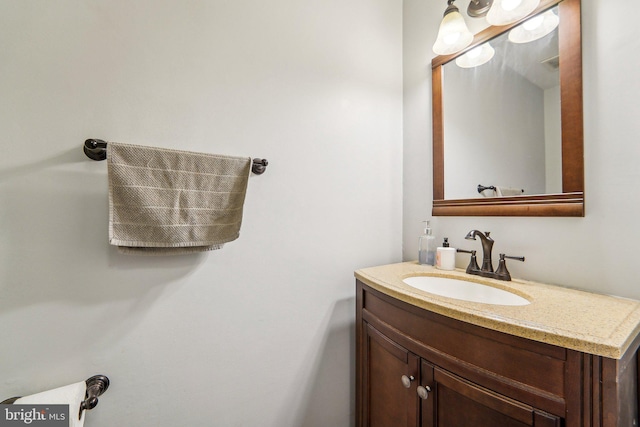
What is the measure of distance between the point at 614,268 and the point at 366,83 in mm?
1175

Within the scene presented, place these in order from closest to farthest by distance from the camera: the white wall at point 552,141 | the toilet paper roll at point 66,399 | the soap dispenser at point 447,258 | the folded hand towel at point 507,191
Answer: the toilet paper roll at point 66,399
the white wall at point 552,141
the folded hand towel at point 507,191
the soap dispenser at point 447,258

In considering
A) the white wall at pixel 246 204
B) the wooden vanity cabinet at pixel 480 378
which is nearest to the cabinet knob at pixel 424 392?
the wooden vanity cabinet at pixel 480 378

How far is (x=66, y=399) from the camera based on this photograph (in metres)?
0.63

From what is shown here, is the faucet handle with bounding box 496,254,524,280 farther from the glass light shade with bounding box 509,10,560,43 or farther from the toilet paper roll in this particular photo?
the toilet paper roll

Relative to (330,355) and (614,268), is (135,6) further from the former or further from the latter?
(614,268)

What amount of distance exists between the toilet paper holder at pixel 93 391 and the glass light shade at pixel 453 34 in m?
1.74

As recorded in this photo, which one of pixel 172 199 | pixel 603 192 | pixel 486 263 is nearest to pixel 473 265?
pixel 486 263

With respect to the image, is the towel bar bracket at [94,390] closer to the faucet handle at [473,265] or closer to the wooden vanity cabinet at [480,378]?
the wooden vanity cabinet at [480,378]

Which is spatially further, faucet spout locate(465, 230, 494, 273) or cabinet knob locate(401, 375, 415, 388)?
faucet spout locate(465, 230, 494, 273)

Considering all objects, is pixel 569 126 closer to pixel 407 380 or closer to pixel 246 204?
pixel 407 380

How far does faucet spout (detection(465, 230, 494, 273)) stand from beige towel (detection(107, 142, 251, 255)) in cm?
88

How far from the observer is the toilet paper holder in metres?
0.66

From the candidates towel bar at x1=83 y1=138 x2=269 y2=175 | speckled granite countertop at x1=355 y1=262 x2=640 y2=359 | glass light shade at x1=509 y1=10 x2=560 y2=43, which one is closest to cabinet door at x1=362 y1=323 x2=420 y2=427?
speckled granite countertop at x1=355 y1=262 x2=640 y2=359

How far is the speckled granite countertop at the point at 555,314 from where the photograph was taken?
0.47m
